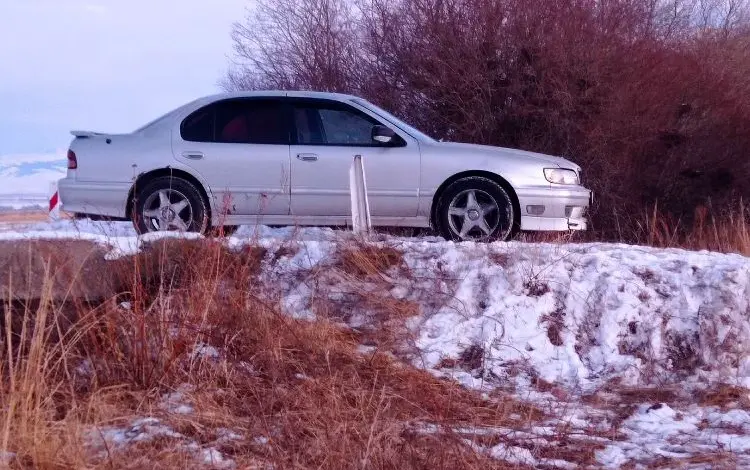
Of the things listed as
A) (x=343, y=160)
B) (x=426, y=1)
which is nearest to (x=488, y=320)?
(x=343, y=160)

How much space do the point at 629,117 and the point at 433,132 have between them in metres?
3.03

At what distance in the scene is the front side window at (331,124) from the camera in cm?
812

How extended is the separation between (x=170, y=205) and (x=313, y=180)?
1.30 metres

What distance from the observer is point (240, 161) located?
314 inches

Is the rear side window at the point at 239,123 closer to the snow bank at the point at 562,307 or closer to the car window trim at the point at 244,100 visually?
the car window trim at the point at 244,100

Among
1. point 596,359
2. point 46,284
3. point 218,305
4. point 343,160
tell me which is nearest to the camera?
point 46,284

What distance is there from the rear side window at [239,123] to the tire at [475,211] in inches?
63.1

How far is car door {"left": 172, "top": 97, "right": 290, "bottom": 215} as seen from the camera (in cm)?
795

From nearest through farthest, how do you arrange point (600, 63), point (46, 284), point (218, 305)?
point (46, 284) → point (218, 305) → point (600, 63)

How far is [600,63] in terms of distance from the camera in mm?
13141

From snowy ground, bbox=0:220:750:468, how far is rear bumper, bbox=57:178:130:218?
1914mm

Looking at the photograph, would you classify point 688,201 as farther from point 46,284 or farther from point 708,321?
point 46,284

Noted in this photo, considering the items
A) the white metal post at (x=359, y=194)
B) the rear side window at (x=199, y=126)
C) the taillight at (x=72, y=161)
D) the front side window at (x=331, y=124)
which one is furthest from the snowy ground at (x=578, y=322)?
the taillight at (x=72, y=161)

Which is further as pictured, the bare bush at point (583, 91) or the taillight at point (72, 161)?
the bare bush at point (583, 91)
